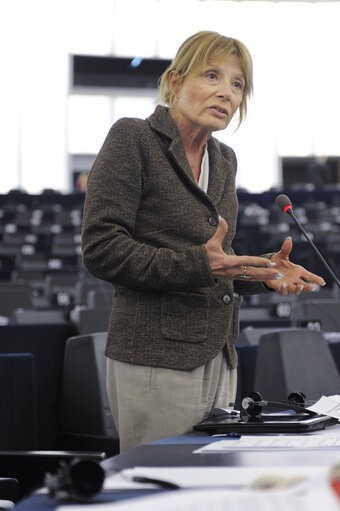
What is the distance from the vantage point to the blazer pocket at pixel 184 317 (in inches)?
50.0

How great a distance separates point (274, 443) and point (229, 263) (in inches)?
12.2

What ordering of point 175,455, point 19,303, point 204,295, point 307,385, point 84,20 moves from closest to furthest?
point 175,455 → point 204,295 → point 307,385 → point 19,303 → point 84,20

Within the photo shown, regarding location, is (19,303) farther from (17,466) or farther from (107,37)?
(107,37)

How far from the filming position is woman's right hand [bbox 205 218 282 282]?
Answer: 1.16m

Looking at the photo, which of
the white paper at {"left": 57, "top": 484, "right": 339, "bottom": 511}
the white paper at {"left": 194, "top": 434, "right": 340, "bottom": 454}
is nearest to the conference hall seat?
the white paper at {"left": 194, "top": 434, "right": 340, "bottom": 454}

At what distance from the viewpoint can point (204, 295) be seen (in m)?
1.30

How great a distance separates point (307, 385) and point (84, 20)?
15.3 metres

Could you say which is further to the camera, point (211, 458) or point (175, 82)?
point (175, 82)

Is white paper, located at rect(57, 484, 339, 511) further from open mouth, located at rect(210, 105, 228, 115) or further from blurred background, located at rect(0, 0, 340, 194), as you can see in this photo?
blurred background, located at rect(0, 0, 340, 194)

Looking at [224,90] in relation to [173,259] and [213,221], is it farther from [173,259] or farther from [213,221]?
[173,259]

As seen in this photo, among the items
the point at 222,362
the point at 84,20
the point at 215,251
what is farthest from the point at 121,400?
the point at 84,20

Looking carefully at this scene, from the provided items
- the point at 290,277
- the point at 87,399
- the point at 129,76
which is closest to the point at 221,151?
the point at 290,277

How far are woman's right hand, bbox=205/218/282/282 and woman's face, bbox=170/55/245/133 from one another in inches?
11.4

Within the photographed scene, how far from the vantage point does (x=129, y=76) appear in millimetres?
16797
